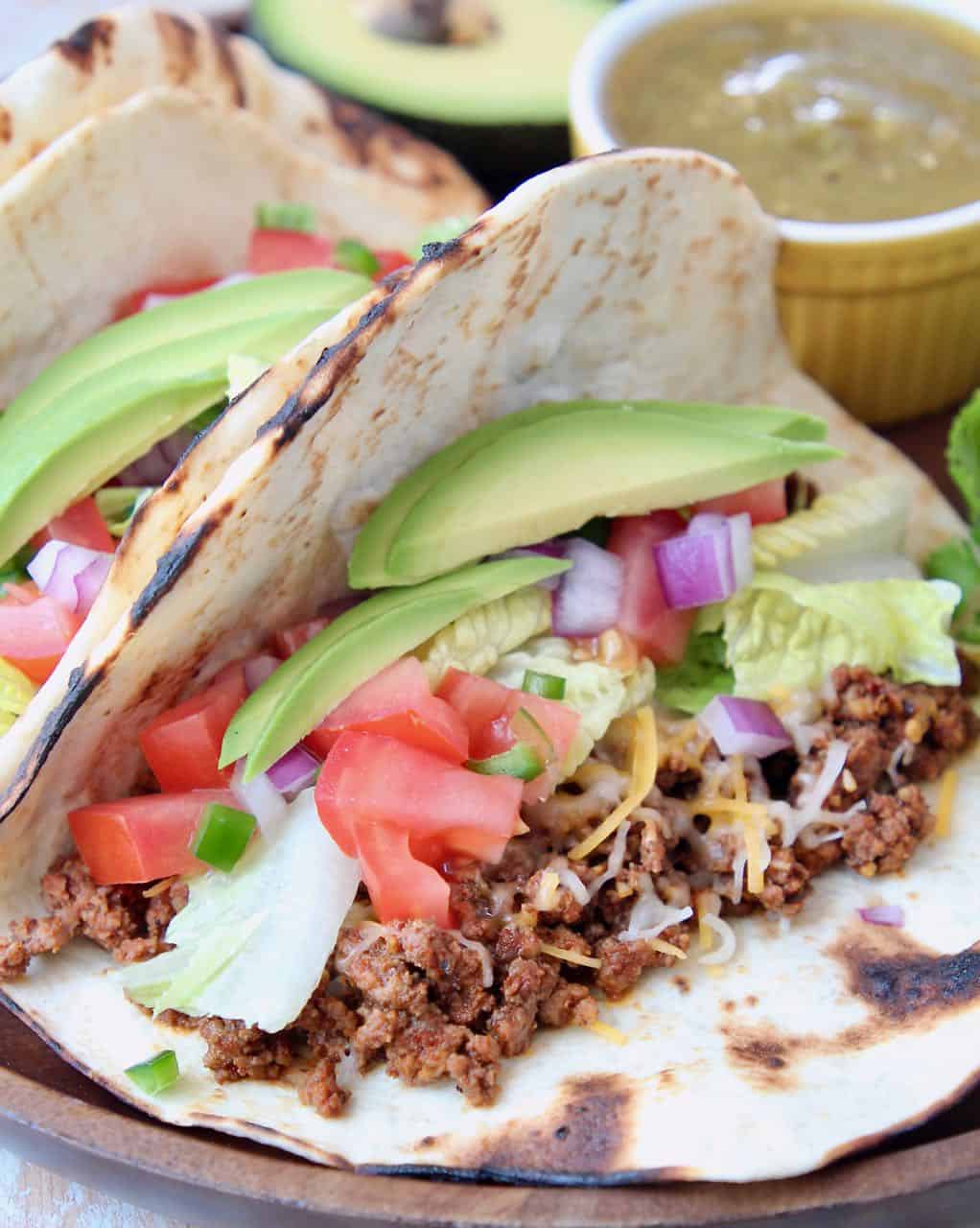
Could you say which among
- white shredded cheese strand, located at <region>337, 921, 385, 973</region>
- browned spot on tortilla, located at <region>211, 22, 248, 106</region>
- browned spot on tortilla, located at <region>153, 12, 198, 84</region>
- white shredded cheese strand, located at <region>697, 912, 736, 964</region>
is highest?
browned spot on tortilla, located at <region>153, 12, 198, 84</region>

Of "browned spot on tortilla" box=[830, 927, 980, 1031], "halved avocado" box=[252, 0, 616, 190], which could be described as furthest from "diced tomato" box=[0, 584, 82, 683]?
"halved avocado" box=[252, 0, 616, 190]

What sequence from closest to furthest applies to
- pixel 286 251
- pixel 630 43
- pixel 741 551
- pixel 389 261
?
pixel 741 551, pixel 286 251, pixel 389 261, pixel 630 43

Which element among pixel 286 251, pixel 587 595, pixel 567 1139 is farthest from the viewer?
pixel 286 251

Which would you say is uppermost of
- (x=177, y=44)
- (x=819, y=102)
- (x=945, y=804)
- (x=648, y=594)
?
(x=177, y=44)

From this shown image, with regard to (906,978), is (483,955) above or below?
above

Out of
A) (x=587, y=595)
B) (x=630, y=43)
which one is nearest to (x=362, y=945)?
(x=587, y=595)

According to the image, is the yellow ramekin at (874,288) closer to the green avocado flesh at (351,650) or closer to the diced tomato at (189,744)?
the green avocado flesh at (351,650)

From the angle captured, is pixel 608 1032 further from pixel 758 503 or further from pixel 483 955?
pixel 758 503

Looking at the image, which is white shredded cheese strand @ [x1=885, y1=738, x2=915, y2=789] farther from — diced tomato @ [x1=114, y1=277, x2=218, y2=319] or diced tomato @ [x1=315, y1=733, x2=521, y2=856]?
diced tomato @ [x1=114, y1=277, x2=218, y2=319]
